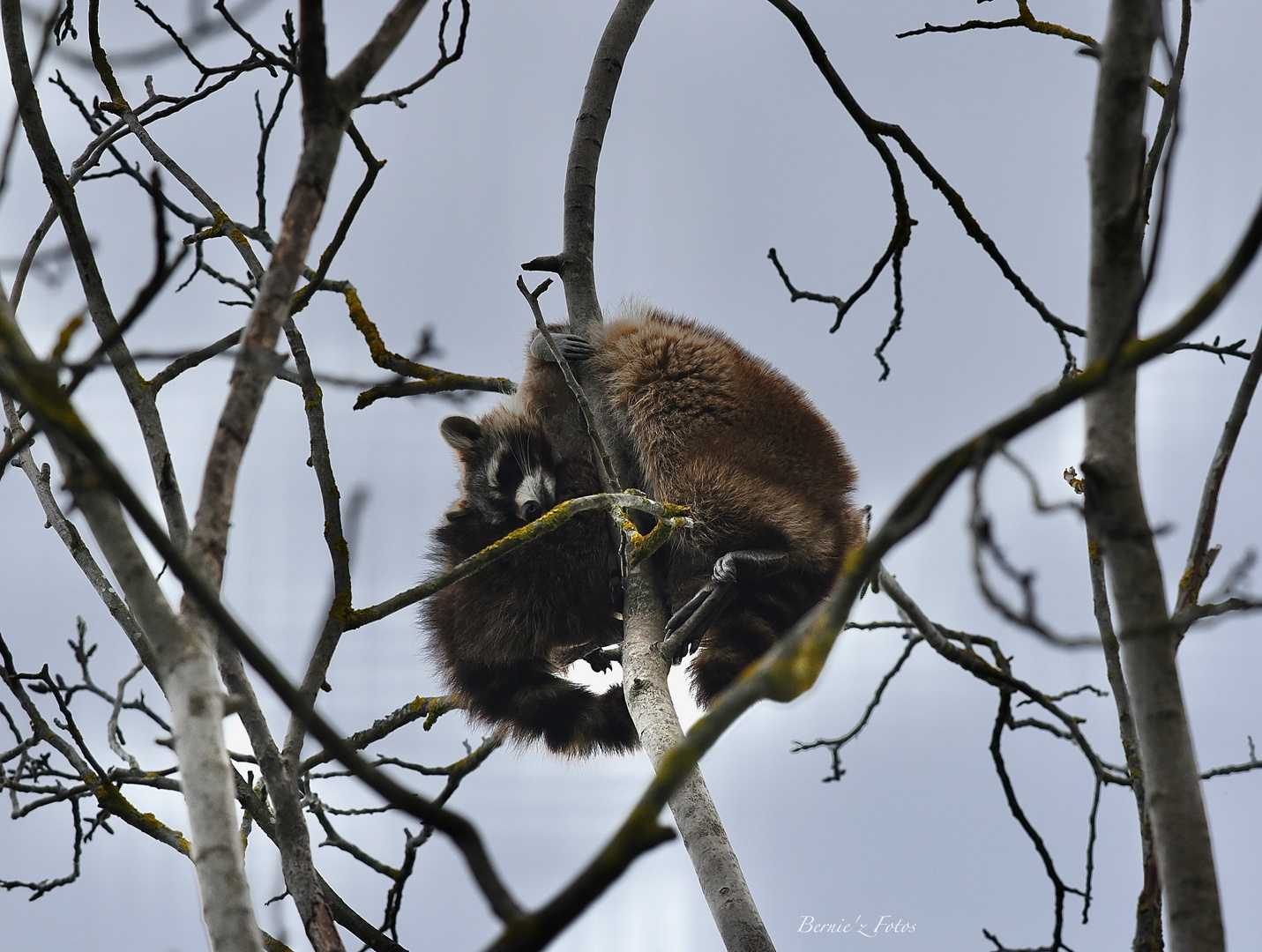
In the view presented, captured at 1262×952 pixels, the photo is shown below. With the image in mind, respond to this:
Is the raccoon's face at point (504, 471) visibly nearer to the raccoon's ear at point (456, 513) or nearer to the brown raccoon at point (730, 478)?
the raccoon's ear at point (456, 513)

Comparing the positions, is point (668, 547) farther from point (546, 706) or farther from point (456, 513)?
point (456, 513)

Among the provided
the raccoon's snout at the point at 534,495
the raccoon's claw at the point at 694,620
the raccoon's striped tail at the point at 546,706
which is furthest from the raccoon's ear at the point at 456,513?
the raccoon's claw at the point at 694,620

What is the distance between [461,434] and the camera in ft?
18.1

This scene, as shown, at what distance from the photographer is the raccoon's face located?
481 centimetres

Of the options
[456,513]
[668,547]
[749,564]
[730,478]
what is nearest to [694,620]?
[749,564]

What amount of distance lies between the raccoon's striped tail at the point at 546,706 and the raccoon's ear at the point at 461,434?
136 cm

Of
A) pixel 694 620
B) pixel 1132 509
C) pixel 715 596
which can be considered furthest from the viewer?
pixel 715 596

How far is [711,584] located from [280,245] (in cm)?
240

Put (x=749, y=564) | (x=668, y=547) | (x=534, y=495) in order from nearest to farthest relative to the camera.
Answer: (x=749, y=564), (x=668, y=547), (x=534, y=495)

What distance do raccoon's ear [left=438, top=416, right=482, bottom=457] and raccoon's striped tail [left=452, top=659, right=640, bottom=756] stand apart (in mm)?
1364

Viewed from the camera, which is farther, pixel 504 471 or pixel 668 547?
pixel 504 471

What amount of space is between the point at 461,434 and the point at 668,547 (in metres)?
1.63

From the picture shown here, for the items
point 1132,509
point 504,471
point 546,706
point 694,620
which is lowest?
point 1132,509

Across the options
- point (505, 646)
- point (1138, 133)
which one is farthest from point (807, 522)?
point (1138, 133)
